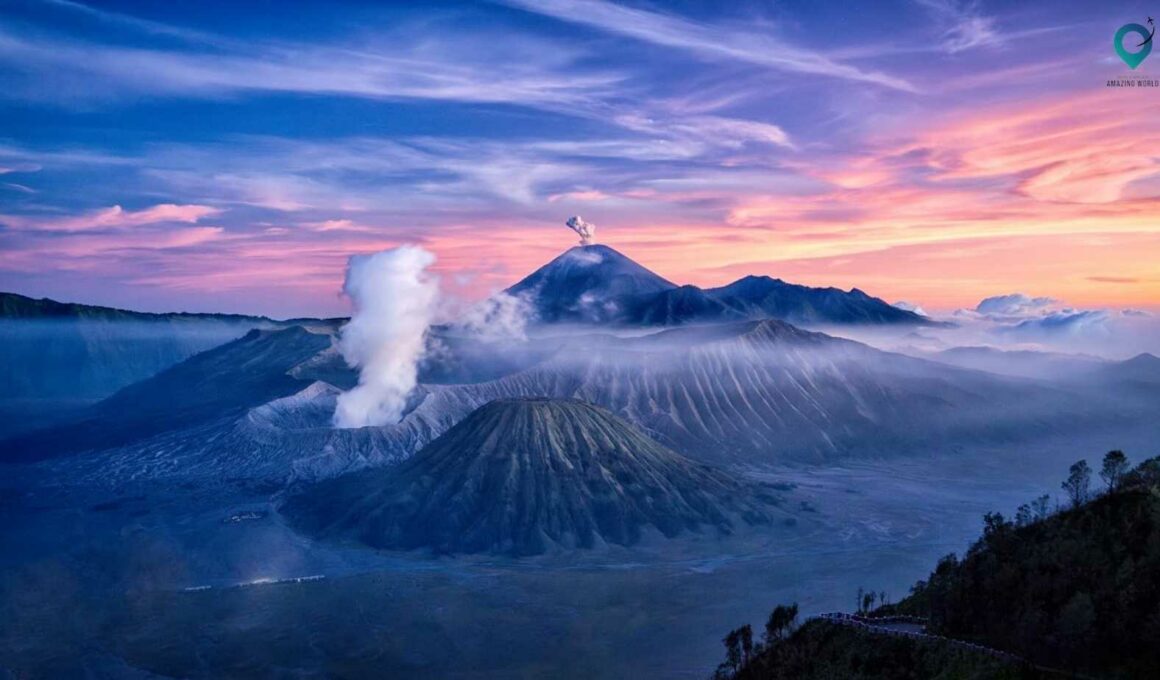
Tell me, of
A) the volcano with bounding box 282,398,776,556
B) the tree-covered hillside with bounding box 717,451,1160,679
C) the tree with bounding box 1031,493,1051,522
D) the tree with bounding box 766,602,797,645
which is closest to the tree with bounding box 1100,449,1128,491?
the tree-covered hillside with bounding box 717,451,1160,679

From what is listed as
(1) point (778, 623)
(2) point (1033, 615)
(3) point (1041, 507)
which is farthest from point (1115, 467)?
(1) point (778, 623)

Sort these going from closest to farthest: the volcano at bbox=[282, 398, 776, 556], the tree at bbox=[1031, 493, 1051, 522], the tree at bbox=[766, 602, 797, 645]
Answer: the tree at bbox=[766, 602, 797, 645] → the tree at bbox=[1031, 493, 1051, 522] → the volcano at bbox=[282, 398, 776, 556]

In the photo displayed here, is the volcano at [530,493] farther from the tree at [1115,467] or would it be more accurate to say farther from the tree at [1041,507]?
the tree at [1115,467]

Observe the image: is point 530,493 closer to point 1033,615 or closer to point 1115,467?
point 1115,467

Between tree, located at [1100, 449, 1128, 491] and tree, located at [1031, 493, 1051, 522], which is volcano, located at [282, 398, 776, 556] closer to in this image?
tree, located at [1031, 493, 1051, 522]

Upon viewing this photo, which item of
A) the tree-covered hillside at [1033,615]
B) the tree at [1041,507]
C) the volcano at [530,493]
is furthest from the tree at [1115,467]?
the volcano at [530,493]

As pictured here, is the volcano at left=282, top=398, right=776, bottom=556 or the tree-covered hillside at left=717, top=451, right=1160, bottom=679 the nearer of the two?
the tree-covered hillside at left=717, top=451, right=1160, bottom=679

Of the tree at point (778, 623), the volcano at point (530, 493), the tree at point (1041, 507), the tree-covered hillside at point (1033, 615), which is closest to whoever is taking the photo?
the tree-covered hillside at point (1033, 615)

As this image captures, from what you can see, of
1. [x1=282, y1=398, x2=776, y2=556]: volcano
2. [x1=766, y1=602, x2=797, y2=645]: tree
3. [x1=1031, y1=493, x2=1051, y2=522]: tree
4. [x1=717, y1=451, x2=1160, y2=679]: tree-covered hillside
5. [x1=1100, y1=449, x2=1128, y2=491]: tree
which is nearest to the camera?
[x1=717, y1=451, x2=1160, y2=679]: tree-covered hillside

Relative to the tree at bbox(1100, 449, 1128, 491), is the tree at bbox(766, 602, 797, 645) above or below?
below
